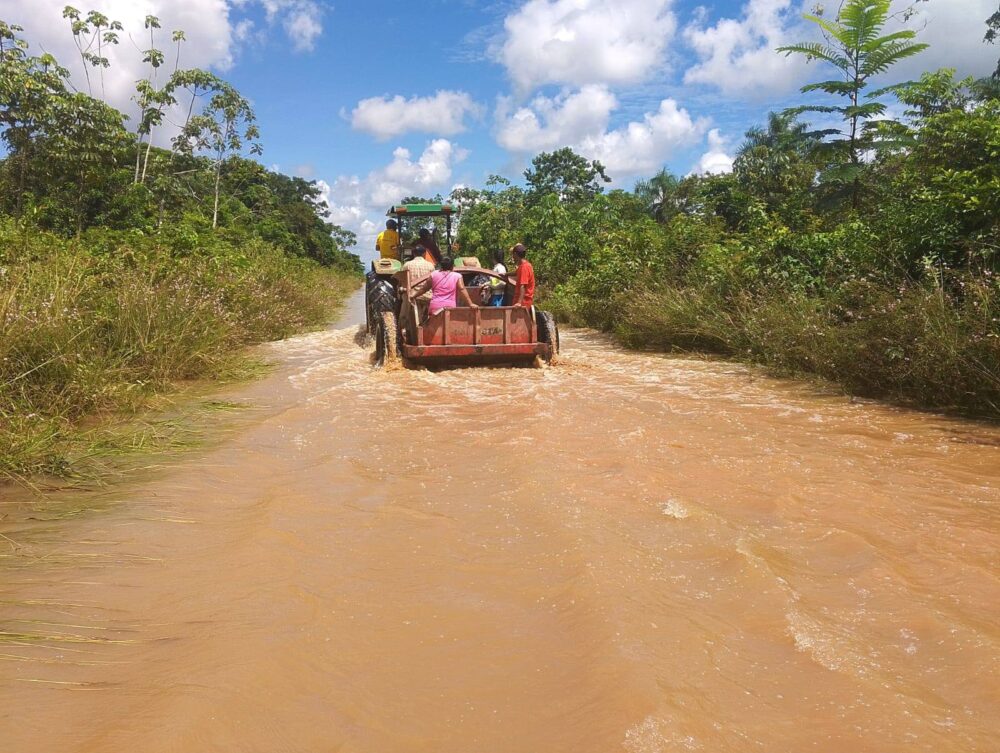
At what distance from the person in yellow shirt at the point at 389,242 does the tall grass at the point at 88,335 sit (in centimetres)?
271

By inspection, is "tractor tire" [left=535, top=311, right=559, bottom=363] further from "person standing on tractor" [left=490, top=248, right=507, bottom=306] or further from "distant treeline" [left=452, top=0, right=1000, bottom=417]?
"distant treeline" [left=452, top=0, right=1000, bottom=417]

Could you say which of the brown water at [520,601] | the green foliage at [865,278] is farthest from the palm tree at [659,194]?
the brown water at [520,601]

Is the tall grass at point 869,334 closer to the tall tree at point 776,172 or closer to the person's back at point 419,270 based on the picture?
the person's back at point 419,270

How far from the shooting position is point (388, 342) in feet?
28.9

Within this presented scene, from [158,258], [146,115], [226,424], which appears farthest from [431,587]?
[146,115]

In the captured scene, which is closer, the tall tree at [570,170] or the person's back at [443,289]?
the person's back at [443,289]

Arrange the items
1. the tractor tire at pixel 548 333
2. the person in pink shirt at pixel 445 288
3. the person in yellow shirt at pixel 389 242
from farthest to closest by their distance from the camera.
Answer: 1. the person in yellow shirt at pixel 389 242
2. the tractor tire at pixel 548 333
3. the person in pink shirt at pixel 445 288

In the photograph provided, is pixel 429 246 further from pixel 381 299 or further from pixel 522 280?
pixel 522 280

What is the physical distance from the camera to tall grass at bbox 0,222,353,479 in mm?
4531

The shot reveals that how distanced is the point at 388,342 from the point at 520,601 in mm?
6405

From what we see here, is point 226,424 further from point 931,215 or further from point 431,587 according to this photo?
point 931,215

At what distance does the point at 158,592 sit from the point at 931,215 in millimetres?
7825

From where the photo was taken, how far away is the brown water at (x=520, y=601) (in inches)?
78.7

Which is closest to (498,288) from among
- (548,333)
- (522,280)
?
(522,280)
